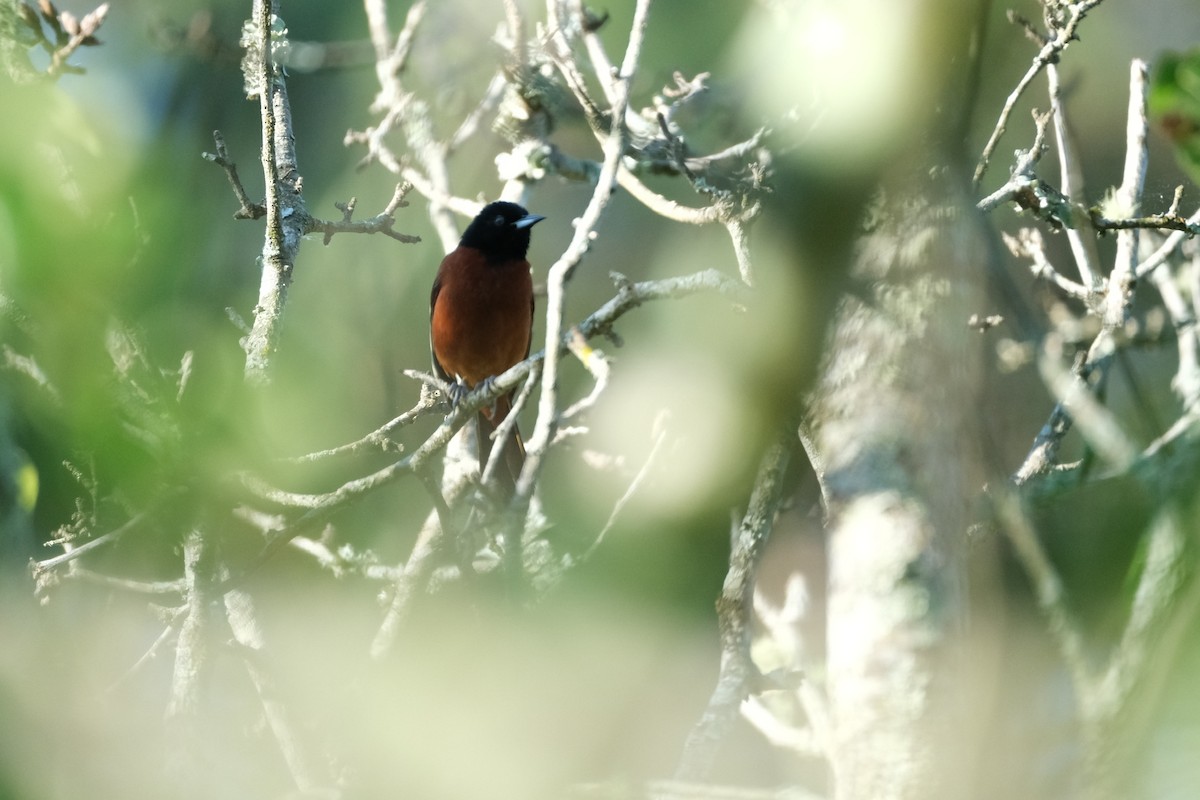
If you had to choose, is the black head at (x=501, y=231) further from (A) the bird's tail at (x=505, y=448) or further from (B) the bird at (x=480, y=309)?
(A) the bird's tail at (x=505, y=448)

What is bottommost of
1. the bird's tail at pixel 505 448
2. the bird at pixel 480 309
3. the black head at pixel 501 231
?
the bird's tail at pixel 505 448

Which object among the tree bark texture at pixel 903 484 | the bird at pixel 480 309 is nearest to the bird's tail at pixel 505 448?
the bird at pixel 480 309

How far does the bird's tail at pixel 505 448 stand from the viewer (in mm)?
3846

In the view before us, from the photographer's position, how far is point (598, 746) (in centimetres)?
198

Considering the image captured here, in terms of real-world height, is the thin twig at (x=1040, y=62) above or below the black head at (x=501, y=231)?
below

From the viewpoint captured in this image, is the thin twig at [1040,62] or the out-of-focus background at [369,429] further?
the thin twig at [1040,62]

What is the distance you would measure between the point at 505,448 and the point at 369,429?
167cm

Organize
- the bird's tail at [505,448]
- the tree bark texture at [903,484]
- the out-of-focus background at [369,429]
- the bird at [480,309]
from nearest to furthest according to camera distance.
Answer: the out-of-focus background at [369,429]
the tree bark texture at [903,484]
the bird's tail at [505,448]
the bird at [480,309]

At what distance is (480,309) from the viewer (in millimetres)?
4711

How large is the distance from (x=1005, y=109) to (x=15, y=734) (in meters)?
2.16

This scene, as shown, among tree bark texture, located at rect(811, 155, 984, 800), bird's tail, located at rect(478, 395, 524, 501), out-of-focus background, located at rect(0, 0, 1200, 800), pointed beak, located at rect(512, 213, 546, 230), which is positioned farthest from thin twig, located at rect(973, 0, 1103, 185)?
pointed beak, located at rect(512, 213, 546, 230)

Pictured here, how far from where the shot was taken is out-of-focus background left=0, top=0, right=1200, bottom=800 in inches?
29.4

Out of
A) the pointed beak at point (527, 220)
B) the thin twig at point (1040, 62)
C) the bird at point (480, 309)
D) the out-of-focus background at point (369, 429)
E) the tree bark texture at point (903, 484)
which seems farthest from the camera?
the bird at point (480, 309)

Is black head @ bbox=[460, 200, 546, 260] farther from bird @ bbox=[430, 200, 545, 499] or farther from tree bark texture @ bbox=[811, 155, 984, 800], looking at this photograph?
tree bark texture @ bbox=[811, 155, 984, 800]
